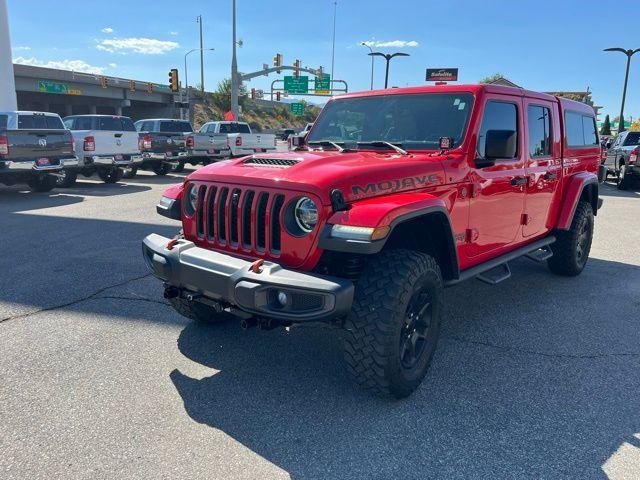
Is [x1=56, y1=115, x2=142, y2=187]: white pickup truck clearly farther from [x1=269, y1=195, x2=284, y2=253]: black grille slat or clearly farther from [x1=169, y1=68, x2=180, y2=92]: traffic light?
[x1=169, y1=68, x2=180, y2=92]: traffic light

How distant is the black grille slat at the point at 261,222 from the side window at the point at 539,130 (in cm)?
279

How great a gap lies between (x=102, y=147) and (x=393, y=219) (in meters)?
13.2

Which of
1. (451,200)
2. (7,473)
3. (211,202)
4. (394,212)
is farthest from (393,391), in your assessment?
(7,473)

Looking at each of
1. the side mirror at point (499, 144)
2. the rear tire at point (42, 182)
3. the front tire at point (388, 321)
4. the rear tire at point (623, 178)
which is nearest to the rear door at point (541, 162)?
the side mirror at point (499, 144)

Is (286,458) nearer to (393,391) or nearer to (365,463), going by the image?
(365,463)

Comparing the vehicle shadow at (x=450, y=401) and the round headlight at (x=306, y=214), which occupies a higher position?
the round headlight at (x=306, y=214)

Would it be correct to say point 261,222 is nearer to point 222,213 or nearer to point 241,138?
point 222,213

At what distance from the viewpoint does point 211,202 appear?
138 inches

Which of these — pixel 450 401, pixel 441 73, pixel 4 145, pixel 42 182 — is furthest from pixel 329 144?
pixel 441 73

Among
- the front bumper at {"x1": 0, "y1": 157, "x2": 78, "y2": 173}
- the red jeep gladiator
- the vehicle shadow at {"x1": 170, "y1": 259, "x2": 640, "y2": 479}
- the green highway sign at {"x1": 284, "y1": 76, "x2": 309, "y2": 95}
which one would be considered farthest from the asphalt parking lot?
the green highway sign at {"x1": 284, "y1": 76, "x2": 309, "y2": 95}

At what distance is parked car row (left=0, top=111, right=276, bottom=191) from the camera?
38.0 ft

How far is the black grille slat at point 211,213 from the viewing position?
3.48 m

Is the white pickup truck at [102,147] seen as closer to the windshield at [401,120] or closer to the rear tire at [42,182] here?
the rear tire at [42,182]

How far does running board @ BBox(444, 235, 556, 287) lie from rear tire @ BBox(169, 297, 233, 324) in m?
1.82
